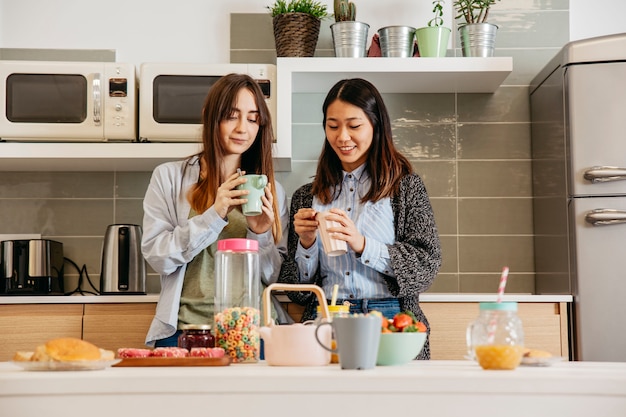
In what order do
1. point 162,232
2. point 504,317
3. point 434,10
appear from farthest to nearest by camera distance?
point 434,10 → point 162,232 → point 504,317

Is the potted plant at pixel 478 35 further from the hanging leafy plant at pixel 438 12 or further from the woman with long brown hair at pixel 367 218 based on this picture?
the woman with long brown hair at pixel 367 218

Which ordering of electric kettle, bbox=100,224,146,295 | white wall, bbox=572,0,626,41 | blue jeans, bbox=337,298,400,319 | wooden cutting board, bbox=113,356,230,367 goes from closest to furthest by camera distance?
wooden cutting board, bbox=113,356,230,367 → blue jeans, bbox=337,298,400,319 → electric kettle, bbox=100,224,146,295 → white wall, bbox=572,0,626,41

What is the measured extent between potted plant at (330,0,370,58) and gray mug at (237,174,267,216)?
3.89 feet

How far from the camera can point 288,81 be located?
3.15 m

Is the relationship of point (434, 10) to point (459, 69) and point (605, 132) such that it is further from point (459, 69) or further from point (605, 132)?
point (605, 132)

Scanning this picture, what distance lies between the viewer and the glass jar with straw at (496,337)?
129cm

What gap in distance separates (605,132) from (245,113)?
1307 millimetres

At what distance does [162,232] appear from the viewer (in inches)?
95.7

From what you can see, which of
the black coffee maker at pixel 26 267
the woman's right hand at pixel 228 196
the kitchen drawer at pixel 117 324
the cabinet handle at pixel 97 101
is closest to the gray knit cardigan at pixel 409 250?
the woman's right hand at pixel 228 196

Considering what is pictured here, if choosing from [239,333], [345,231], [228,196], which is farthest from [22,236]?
[239,333]

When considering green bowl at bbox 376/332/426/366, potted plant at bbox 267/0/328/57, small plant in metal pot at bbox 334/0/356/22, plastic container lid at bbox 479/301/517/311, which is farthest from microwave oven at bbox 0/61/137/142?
plastic container lid at bbox 479/301/517/311

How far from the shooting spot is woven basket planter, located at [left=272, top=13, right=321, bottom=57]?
3221mm

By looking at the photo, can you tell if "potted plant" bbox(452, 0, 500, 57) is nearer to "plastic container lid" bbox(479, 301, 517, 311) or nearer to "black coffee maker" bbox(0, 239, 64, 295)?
"black coffee maker" bbox(0, 239, 64, 295)

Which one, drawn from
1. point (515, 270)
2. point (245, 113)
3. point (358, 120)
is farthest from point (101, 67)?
point (515, 270)
